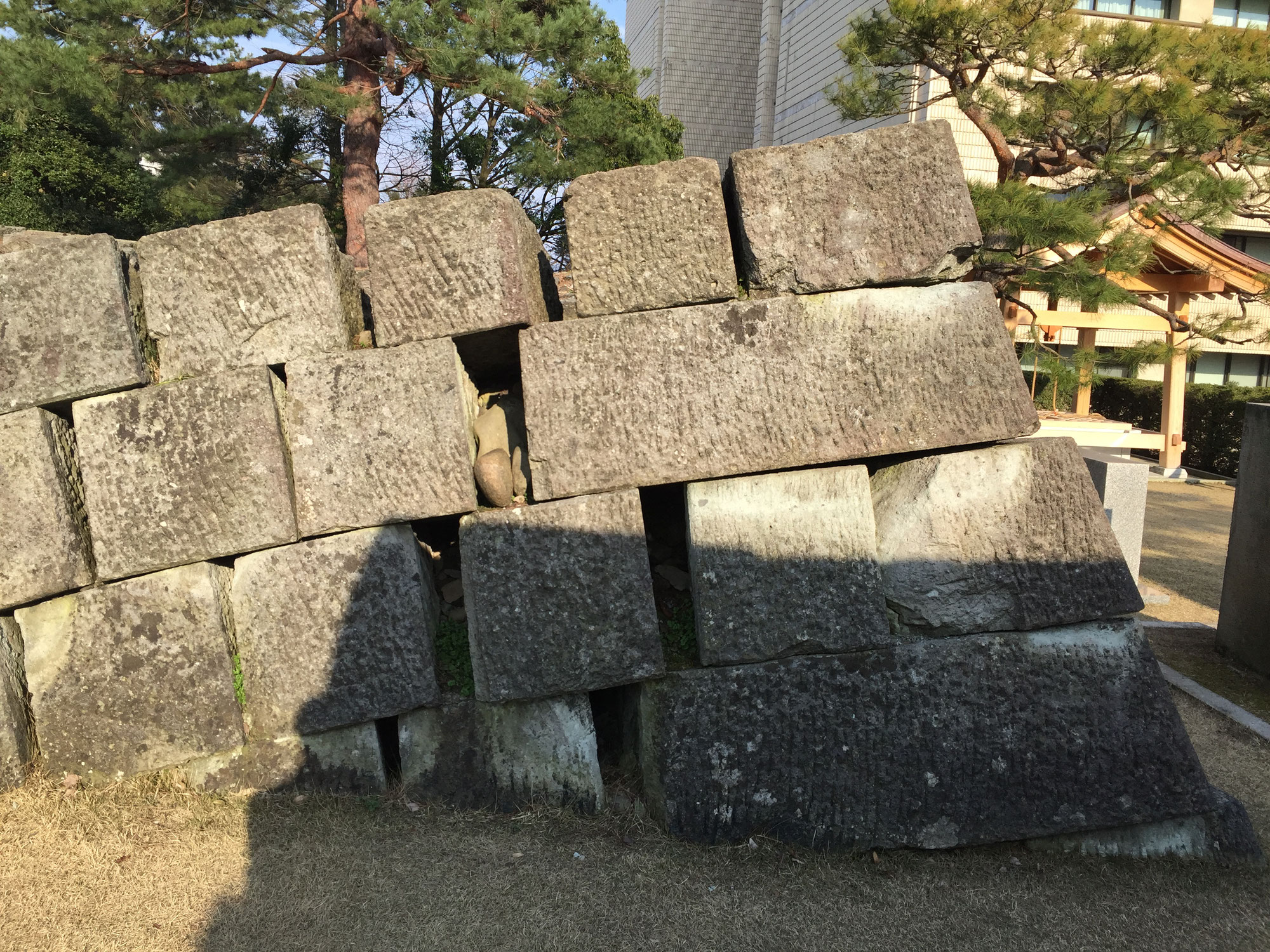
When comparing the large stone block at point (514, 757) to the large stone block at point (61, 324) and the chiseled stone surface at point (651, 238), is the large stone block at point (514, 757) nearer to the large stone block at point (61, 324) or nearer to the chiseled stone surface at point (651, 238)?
the chiseled stone surface at point (651, 238)

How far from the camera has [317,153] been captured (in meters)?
10.6

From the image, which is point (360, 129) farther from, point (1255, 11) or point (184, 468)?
point (1255, 11)

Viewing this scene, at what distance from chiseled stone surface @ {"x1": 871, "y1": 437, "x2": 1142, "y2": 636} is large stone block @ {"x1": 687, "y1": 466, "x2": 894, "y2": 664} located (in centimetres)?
12

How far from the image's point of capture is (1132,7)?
500 inches

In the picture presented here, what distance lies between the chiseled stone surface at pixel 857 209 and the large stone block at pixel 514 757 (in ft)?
5.07

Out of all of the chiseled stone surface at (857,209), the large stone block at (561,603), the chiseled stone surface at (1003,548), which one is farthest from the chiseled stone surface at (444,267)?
the chiseled stone surface at (1003,548)

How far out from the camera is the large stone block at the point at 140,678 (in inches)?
105

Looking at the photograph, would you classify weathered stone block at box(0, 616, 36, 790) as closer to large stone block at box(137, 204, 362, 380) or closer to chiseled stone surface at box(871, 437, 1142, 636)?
large stone block at box(137, 204, 362, 380)

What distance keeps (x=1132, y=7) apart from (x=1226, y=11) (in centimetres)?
196

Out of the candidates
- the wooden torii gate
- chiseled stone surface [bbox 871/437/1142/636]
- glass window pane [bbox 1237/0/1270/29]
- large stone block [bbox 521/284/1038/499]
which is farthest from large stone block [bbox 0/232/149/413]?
glass window pane [bbox 1237/0/1270/29]

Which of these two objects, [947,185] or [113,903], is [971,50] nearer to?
[947,185]

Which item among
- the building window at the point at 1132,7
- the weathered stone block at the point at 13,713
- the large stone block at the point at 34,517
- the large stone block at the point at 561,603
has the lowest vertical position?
the weathered stone block at the point at 13,713

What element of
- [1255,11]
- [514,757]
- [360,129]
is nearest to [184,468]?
[514,757]

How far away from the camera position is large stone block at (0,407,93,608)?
8.57ft
